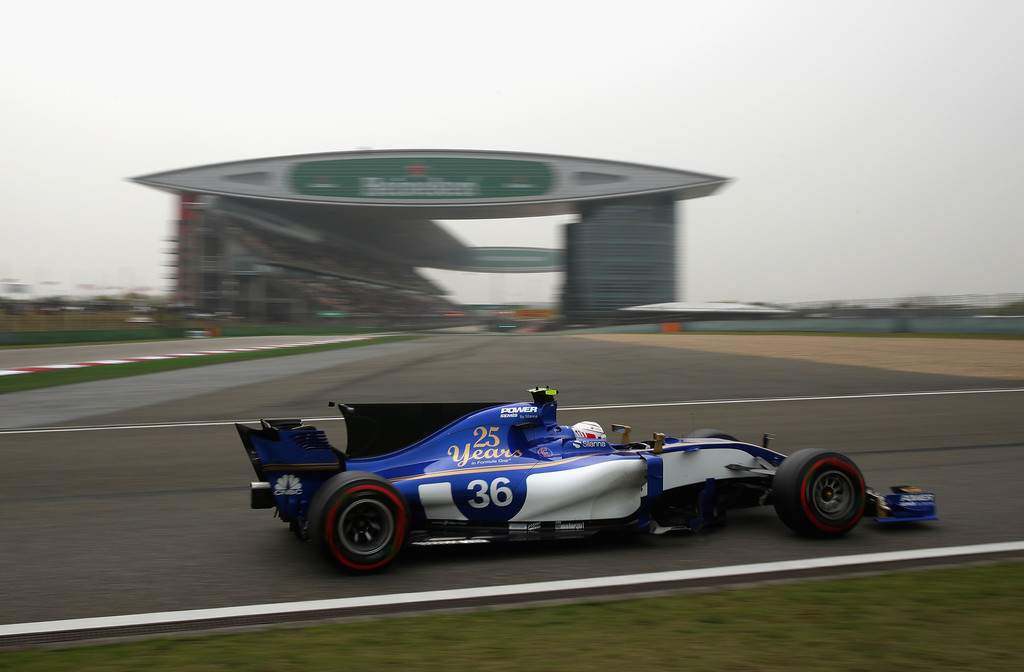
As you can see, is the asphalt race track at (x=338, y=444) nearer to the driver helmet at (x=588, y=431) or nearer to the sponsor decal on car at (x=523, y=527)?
the sponsor decal on car at (x=523, y=527)

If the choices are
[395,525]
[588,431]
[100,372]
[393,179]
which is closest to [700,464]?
[588,431]

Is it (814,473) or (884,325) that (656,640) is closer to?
(814,473)

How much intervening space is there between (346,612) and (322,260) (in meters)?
76.3

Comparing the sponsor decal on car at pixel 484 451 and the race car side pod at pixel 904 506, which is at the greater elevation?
the sponsor decal on car at pixel 484 451

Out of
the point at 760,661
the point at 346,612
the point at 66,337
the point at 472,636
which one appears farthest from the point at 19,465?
the point at 66,337

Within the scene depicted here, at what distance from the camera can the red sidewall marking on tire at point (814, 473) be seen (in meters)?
4.38

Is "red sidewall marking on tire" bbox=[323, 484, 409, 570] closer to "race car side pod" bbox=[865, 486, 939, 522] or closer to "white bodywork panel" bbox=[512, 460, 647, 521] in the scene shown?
"white bodywork panel" bbox=[512, 460, 647, 521]

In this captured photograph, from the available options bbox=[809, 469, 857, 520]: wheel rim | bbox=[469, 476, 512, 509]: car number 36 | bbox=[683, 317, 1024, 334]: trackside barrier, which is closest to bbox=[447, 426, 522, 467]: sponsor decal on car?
bbox=[469, 476, 512, 509]: car number 36

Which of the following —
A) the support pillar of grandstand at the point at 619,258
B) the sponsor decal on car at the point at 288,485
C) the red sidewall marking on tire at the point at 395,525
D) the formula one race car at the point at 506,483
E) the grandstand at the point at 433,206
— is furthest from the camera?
the support pillar of grandstand at the point at 619,258

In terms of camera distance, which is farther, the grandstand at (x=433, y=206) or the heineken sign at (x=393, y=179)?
the heineken sign at (x=393, y=179)

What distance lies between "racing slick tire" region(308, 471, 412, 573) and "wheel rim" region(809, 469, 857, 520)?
96.0 inches


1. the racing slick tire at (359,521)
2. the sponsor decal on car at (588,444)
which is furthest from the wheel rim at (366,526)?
the sponsor decal on car at (588,444)

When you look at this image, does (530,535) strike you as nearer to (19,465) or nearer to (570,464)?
(570,464)

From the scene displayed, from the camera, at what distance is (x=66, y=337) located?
35594 millimetres
